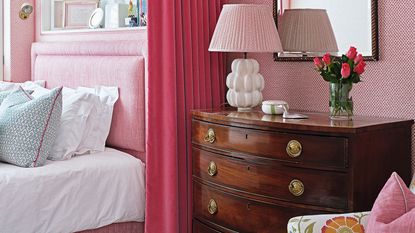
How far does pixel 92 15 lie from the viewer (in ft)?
13.1

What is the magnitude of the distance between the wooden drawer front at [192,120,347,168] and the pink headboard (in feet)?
1.95

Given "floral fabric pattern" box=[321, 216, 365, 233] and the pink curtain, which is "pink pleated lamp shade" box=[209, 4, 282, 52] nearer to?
the pink curtain

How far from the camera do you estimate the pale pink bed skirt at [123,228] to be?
3.04 m

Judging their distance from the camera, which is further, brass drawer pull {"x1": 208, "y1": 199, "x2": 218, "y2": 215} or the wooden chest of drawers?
brass drawer pull {"x1": 208, "y1": 199, "x2": 218, "y2": 215}

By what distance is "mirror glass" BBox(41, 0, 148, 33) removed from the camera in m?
3.60

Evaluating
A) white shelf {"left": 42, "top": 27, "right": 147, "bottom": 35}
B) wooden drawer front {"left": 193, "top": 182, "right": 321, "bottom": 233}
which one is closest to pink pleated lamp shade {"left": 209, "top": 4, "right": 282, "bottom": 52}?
wooden drawer front {"left": 193, "top": 182, "right": 321, "bottom": 233}

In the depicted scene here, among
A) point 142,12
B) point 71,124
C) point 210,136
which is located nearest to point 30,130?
point 71,124

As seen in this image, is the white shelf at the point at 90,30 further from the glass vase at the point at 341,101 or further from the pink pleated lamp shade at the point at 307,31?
the glass vase at the point at 341,101

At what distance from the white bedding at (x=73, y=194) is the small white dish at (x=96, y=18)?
1.04 metres

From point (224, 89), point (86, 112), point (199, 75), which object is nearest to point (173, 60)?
point (199, 75)

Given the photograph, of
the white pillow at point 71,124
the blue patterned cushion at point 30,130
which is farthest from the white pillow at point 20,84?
the blue patterned cushion at point 30,130

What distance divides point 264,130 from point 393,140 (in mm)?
496

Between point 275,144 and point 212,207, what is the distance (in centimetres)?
53

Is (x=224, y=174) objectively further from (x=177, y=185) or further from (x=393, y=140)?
(x=393, y=140)
